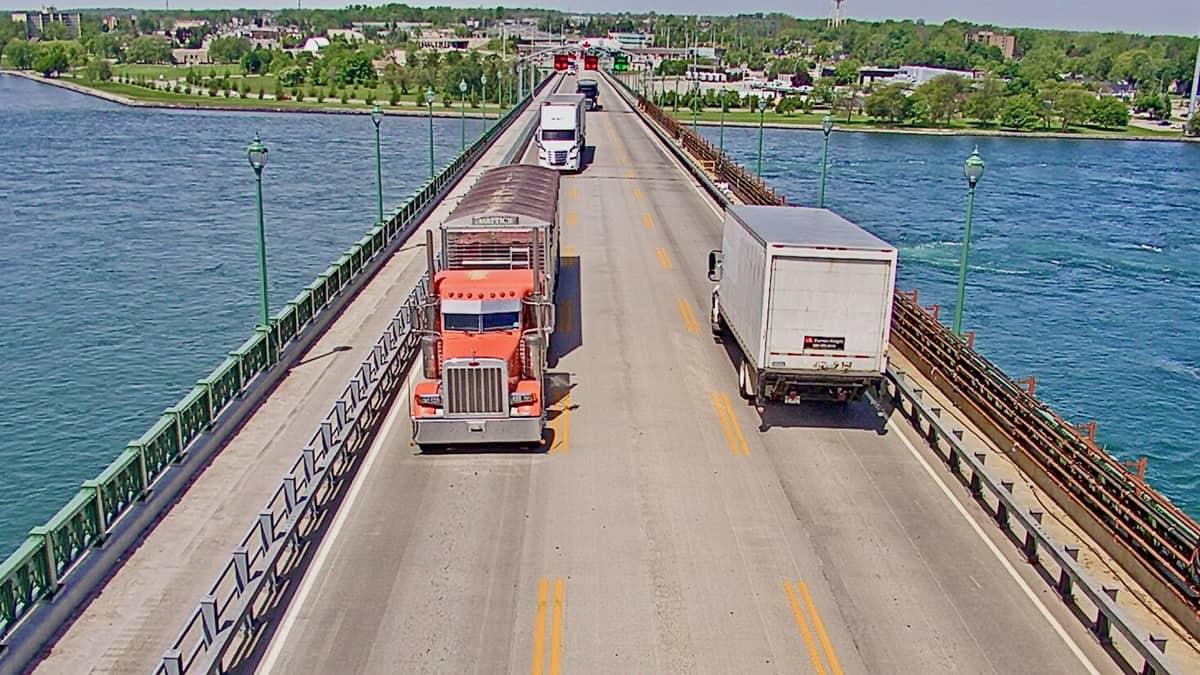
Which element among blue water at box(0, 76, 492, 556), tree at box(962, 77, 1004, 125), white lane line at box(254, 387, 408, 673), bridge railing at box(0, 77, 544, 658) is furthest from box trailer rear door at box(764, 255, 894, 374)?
tree at box(962, 77, 1004, 125)

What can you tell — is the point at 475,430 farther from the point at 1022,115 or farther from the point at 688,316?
the point at 1022,115


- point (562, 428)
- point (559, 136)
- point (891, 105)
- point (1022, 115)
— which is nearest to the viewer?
point (562, 428)

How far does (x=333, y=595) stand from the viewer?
15078 millimetres

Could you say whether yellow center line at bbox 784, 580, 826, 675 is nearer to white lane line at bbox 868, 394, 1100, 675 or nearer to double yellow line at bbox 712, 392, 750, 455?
white lane line at bbox 868, 394, 1100, 675

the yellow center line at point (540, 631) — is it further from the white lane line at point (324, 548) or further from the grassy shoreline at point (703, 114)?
the grassy shoreline at point (703, 114)

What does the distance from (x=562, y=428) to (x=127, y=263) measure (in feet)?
129

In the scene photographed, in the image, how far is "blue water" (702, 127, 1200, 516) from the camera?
41094 millimetres

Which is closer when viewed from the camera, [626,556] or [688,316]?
[626,556]

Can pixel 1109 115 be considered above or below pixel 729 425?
above

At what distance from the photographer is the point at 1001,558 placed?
54.6 feet

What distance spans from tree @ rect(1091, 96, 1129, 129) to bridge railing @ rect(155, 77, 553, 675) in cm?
15903

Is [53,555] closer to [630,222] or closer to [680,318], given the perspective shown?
[680,318]

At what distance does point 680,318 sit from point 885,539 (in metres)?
13.6

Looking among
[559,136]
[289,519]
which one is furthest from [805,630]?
[559,136]
